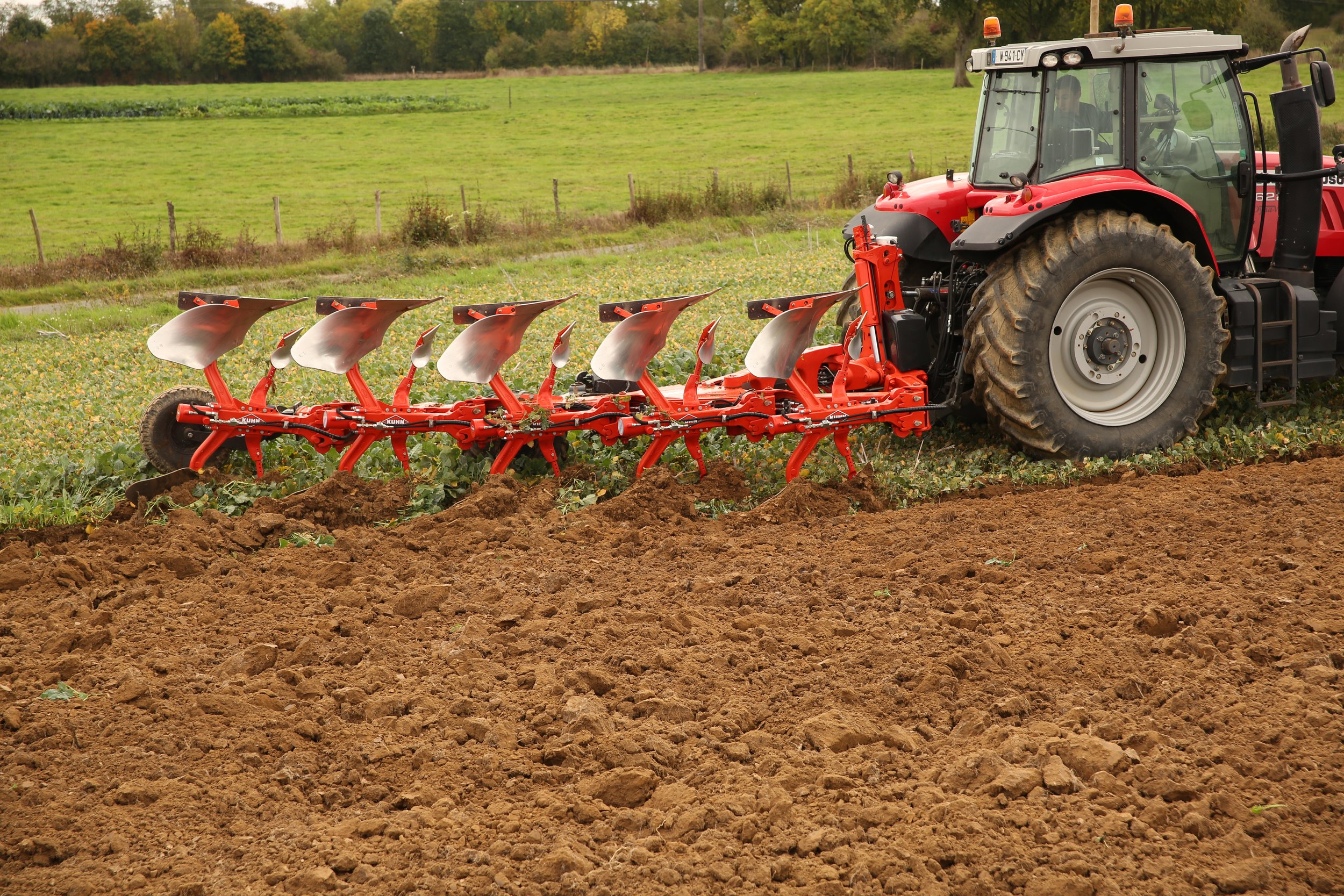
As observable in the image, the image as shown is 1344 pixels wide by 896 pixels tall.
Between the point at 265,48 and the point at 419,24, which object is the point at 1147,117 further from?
the point at 419,24

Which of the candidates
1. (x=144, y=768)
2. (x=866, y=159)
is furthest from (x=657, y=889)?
(x=866, y=159)

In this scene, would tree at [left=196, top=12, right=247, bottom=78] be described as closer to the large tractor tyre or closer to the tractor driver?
the tractor driver

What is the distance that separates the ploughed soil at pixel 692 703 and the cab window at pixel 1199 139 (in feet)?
6.06

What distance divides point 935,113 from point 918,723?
1688 inches

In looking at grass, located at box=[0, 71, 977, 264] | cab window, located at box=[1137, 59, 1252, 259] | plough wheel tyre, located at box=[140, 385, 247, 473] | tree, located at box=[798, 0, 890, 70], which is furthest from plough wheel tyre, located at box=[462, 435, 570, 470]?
tree, located at box=[798, 0, 890, 70]

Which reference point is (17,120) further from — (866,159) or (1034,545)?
(1034,545)

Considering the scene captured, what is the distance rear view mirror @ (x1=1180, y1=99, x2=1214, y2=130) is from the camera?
20.9 ft

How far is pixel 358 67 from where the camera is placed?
2731 inches

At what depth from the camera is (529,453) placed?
6258 millimetres

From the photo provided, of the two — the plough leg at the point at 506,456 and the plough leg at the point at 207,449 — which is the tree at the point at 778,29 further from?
the plough leg at the point at 207,449

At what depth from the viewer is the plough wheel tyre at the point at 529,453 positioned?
20.2ft

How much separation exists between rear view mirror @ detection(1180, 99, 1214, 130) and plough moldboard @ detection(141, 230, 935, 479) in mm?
2116

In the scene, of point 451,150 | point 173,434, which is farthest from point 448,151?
point 173,434

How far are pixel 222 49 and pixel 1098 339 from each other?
67359 mm
